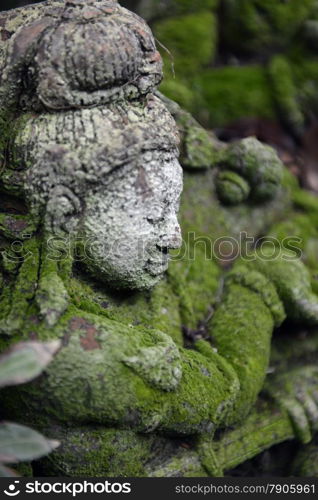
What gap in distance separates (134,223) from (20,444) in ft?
2.38

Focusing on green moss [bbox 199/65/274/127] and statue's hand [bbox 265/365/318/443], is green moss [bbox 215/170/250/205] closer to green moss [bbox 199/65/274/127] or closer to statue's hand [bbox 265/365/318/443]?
statue's hand [bbox 265/365/318/443]

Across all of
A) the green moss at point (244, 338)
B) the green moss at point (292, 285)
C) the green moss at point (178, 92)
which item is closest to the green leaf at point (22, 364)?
the green moss at point (244, 338)

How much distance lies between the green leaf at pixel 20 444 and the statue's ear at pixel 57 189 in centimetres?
60

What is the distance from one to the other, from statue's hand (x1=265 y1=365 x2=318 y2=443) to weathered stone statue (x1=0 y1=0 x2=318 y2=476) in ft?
0.98

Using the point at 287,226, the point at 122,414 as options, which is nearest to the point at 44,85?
the point at 122,414

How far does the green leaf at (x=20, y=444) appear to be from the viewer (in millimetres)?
1568

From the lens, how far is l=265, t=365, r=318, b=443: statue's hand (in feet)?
8.30

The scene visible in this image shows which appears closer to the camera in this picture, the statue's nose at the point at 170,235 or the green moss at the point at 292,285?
the statue's nose at the point at 170,235

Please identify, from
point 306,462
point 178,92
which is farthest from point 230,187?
point 306,462

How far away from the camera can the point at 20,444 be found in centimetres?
158

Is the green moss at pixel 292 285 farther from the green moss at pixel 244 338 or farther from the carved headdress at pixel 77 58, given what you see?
the carved headdress at pixel 77 58

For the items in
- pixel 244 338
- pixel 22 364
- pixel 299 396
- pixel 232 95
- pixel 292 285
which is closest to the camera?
pixel 22 364

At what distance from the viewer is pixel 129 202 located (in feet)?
6.52

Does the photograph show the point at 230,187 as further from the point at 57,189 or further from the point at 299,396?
the point at 57,189
